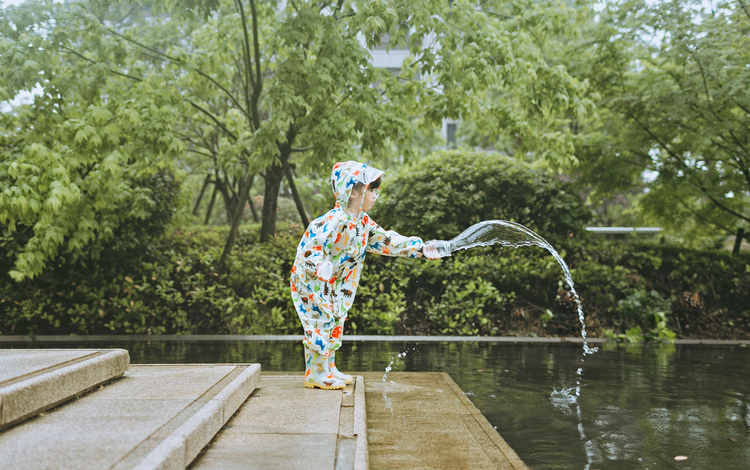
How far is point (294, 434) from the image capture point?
378 cm

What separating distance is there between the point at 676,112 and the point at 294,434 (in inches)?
372

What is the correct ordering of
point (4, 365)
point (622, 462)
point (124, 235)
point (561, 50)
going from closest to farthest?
point (622, 462), point (4, 365), point (124, 235), point (561, 50)

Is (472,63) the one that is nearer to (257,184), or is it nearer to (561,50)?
(561,50)

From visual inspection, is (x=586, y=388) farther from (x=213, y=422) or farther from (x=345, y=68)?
(x=345, y=68)

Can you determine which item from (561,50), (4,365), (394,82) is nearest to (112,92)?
(394,82)

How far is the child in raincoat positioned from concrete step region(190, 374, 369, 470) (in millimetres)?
292

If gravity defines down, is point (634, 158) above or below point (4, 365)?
above

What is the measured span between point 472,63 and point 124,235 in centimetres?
680

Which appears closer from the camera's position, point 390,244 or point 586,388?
point 390,244

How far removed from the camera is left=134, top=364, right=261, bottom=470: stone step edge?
9.02 feet

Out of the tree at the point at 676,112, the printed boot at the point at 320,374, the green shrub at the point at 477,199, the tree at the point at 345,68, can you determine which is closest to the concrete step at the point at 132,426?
the printed boot at the point at 320,374

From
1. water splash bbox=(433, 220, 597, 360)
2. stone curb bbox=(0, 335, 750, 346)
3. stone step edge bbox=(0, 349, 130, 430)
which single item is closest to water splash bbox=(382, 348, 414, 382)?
stone curb bbox=(0, 335, 750, 346)

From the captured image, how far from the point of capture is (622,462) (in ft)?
13.3

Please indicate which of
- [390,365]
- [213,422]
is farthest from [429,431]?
[390,365]
